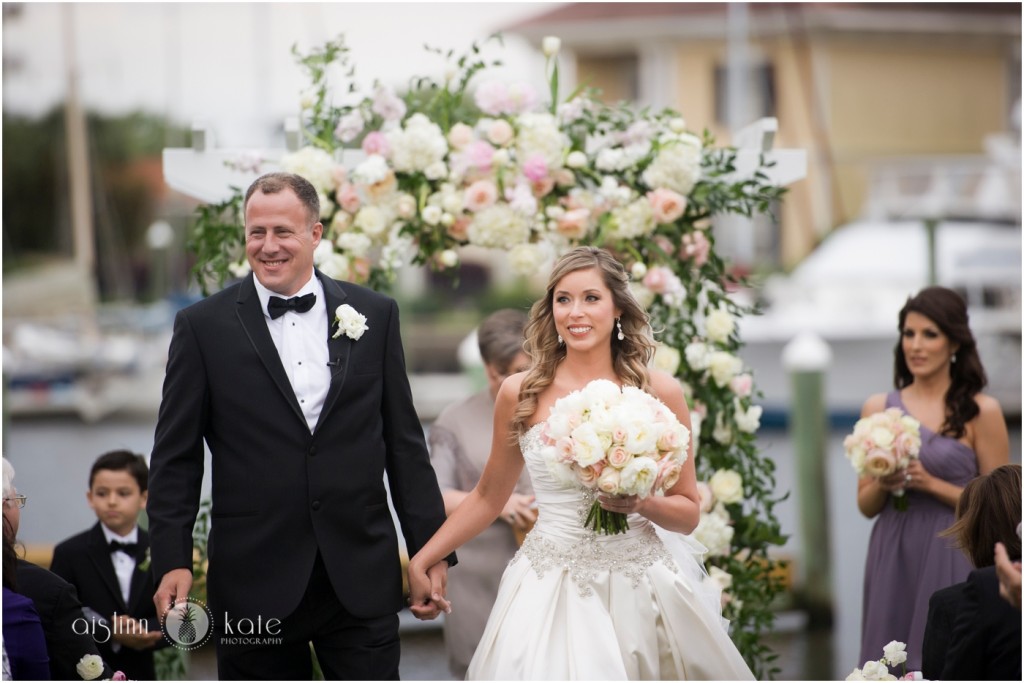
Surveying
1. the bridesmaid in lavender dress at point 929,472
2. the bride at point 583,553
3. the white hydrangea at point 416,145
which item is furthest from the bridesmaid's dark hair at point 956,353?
the white hydrangea at point 416,145

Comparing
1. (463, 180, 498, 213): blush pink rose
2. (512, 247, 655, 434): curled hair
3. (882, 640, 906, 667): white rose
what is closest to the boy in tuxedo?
(512, 247, 655, 434): curled hair

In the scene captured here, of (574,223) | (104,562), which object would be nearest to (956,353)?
(574,223)

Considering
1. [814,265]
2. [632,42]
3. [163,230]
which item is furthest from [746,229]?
[163,230]

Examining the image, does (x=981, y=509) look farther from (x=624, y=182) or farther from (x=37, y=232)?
(x=37, y=232)

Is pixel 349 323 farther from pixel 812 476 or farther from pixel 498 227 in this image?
pixel 812 476

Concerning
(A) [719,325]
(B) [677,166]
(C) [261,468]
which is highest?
(B) [677,166]

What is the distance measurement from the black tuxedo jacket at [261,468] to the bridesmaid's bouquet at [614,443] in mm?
644

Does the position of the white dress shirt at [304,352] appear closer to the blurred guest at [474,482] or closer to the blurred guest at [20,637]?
the blurred guest at [20,637]

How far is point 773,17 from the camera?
31.7 metres

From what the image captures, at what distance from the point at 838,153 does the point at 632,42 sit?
5.94 meters

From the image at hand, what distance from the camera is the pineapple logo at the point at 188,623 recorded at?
3943mm

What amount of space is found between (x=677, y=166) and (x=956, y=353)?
1.40 m

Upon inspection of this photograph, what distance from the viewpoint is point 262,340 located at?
13.1 feet

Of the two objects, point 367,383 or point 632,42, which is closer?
point 367,383
